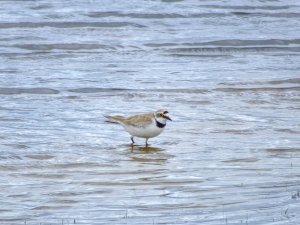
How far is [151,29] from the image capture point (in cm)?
2278

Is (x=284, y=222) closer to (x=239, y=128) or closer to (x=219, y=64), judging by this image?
(x=239, y=128)

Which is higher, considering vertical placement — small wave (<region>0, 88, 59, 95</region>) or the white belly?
the white belly

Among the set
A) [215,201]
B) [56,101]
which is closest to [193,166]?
[215,201]

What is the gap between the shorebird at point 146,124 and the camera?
38.3ft

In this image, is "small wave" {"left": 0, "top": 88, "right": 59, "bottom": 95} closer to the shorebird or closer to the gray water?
the gray water

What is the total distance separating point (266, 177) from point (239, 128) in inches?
117

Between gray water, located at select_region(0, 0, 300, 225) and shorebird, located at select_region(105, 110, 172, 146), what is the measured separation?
209 millimetres

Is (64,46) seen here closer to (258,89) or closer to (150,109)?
(258,89)

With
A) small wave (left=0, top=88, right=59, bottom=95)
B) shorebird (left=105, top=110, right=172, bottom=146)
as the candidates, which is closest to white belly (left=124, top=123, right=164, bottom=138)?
shorebird (left=105, top=110, right=172, bottom=146)

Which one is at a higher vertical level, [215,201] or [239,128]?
[215,201]

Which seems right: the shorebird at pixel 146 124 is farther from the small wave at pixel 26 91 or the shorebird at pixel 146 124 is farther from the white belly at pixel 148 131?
the small wave at pixel 26 91

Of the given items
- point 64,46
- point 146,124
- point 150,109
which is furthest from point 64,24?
point 146,124

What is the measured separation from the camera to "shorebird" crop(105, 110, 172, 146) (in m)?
11.7

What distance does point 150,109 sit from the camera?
14383 millimetres
